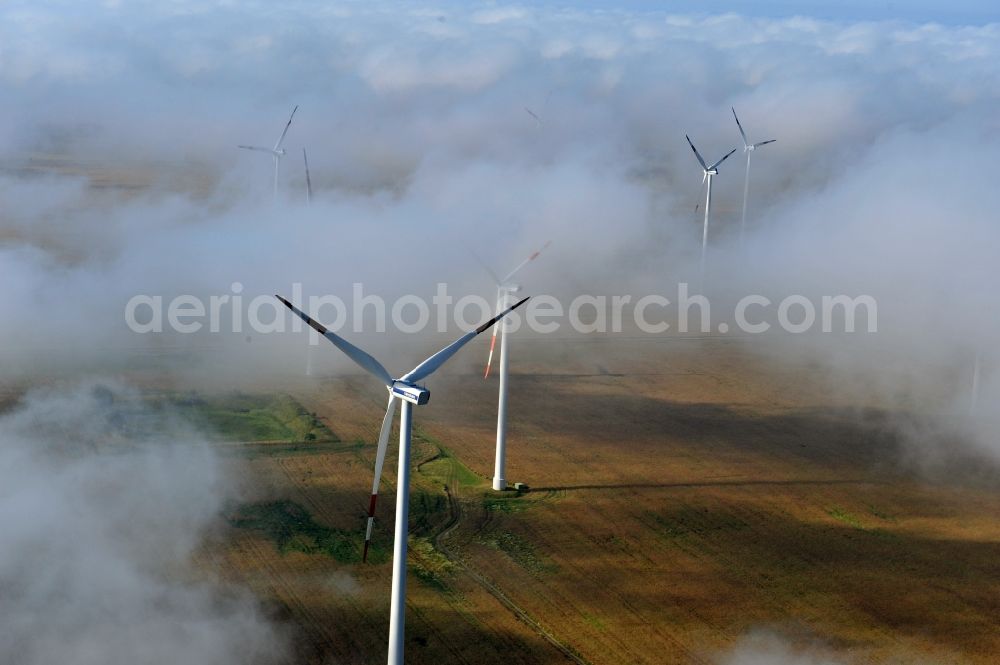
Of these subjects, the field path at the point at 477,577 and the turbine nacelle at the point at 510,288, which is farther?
the turbine nacelle at the point at 510,288

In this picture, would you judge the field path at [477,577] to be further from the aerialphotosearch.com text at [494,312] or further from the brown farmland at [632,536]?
the aerialphotosearch.com text at [494,312]

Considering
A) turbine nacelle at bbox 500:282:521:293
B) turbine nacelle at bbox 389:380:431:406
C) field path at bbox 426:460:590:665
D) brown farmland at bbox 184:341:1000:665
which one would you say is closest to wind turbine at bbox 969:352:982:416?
brown farmland at bbox 184:341:1000:665

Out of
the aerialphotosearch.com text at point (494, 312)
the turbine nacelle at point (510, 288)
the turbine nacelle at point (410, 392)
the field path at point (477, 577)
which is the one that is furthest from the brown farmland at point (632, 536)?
the aerialphotosearch.com text at point (494, 312)

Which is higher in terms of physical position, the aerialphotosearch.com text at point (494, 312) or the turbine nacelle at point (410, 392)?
the aerialphotosearch.com text at point (494, 312)

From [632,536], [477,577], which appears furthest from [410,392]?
[632,536]

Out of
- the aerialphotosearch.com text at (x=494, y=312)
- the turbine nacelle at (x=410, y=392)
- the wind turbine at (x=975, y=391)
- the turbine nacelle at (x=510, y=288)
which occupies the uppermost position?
the turbine nacelle at (x=510, y=288)

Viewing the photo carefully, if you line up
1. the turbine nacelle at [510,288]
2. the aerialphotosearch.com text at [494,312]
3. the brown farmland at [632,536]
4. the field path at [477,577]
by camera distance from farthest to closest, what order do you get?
the aerialphotosearch.com text at [494,312]
the turbine nacelle at [510,288]
the brown farmland at [632,536]
the field path at [477,577]

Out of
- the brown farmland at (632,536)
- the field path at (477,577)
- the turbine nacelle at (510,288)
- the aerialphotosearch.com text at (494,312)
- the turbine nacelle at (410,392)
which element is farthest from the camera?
the aerialphotosearch.com text at (494,312)

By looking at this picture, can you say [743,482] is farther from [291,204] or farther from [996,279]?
[291,204]
